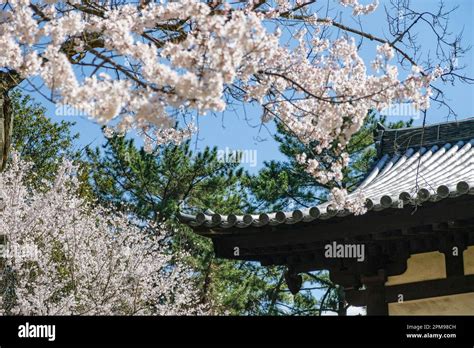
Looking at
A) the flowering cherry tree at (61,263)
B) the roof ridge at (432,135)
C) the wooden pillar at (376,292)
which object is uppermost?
the roof ridge at (432,135)

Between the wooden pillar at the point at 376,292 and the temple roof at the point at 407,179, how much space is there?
688 millimetres

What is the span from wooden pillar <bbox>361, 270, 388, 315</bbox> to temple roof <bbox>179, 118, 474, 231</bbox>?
0.69 meters

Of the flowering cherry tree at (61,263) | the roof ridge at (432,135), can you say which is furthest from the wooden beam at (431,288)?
the flowering cherry tree at (61,263)

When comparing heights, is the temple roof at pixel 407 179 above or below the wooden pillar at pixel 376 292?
above

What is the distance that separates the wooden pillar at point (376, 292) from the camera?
249 inches

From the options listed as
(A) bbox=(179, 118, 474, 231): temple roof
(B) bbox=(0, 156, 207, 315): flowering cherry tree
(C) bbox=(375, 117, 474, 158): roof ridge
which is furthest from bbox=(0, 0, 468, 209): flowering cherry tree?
(B) bbox=(0, 156, 207, 315): flowering cherry tree

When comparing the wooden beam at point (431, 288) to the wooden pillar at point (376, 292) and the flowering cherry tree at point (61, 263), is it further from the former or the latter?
the flowering cherry tree at point (61, 263)

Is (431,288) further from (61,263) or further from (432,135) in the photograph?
Answer: (61,263)

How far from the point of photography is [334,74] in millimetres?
4969
